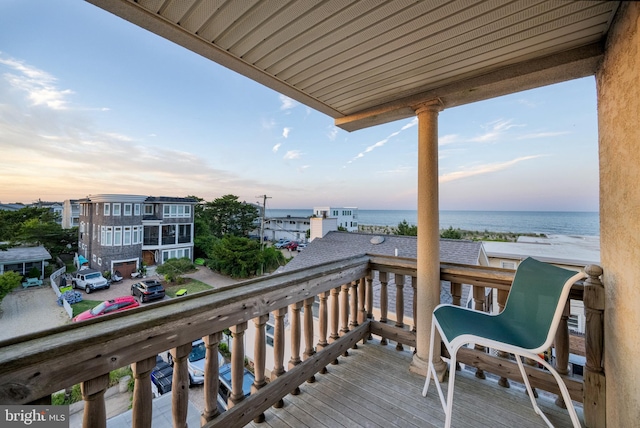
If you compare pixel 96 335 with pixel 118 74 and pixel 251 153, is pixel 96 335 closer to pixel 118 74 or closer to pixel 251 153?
pixel 118 74

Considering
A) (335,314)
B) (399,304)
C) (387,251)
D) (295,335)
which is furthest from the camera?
(387,251)

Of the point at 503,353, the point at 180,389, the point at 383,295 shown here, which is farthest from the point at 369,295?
the point at 180,389

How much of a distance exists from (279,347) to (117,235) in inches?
163

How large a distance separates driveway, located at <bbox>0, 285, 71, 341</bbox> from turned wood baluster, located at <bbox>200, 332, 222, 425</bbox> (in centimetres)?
107

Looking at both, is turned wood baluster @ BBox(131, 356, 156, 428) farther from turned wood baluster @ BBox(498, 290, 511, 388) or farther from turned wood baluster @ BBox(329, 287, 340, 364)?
turned wood baluster @ BBox(498, 290, 511, 388)

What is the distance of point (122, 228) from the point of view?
13.8 feet

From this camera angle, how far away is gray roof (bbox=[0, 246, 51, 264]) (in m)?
2.48

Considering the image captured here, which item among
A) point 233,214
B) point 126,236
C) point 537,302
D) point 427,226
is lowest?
point 537,302

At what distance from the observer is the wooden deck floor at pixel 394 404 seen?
1493mm

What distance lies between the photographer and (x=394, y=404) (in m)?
1.64

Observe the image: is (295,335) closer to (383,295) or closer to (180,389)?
(180,389)

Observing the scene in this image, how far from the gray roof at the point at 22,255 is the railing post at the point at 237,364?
9.11ft

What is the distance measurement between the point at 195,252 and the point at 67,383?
6363mm

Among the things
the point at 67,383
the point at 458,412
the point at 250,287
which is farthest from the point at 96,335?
the point at 458,412
